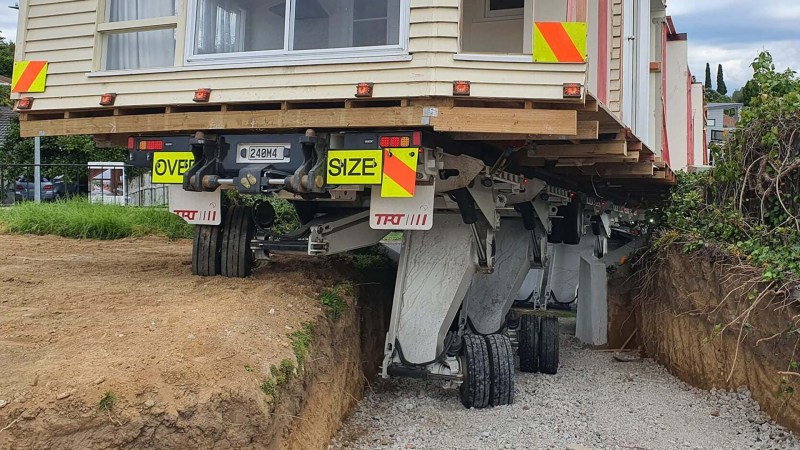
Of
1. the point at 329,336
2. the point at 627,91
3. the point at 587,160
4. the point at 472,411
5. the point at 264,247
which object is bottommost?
the point at 472,411

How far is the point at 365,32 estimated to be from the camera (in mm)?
6109

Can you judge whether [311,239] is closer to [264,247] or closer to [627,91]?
[264,247]

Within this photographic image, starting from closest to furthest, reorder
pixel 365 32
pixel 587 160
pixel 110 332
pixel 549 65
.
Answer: pixel 110 332 < pixel 549 65 < pixel 365 32 < pixel 587 160

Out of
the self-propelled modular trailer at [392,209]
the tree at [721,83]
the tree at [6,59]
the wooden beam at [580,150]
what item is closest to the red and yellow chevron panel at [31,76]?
the self-propelled modular trailer at [392,209]

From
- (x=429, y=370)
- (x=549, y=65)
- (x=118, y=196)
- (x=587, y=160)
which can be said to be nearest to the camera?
(x=549, y=65)

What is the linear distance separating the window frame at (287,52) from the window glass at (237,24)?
0.25 feet

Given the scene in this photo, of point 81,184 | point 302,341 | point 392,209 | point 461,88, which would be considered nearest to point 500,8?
point 461,88

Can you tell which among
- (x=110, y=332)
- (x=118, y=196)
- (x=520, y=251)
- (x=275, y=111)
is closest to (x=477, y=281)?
(x=520, y=251)

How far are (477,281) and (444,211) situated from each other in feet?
7.29

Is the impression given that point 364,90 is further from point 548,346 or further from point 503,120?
point 548,346

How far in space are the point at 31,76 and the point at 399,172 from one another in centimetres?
387

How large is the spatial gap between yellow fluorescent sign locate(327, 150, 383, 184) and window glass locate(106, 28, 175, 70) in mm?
2034

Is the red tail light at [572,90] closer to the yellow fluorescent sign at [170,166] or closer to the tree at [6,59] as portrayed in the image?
the yellow fluorescent sign at [170,166]

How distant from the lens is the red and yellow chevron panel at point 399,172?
5762 millimetres
